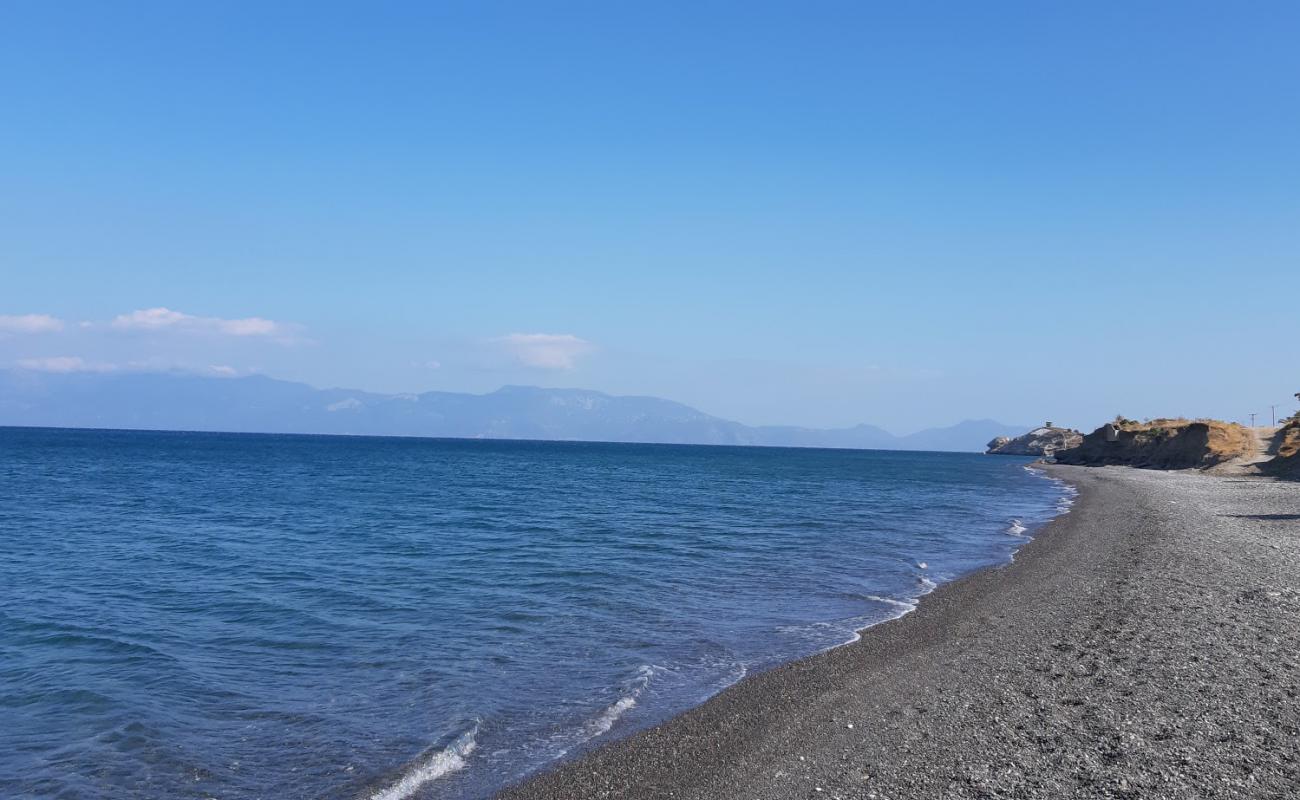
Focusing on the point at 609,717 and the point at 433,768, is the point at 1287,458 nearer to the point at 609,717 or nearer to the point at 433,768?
the point at 609,717

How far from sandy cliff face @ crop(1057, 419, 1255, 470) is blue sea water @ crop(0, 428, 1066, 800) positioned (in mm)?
51728

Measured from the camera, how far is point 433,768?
12516 mm

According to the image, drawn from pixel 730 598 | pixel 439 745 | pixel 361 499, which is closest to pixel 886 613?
pixel 730 598

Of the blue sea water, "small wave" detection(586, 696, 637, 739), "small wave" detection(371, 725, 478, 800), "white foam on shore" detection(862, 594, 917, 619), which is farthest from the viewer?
"white foam on shore" detection(862, 594, 917, 619)

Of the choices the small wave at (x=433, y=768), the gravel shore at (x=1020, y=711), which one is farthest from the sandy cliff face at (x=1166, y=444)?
the small wave at (x=433, y=768)

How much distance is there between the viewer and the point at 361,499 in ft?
201

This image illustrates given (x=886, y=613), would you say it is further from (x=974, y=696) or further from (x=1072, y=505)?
(x=1072, y=505)

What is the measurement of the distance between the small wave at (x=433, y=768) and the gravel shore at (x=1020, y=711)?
4.69ft

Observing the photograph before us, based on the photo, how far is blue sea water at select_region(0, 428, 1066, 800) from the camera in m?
13.1

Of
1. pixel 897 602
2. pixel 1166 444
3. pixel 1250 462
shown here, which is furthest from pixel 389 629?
pixel 1166 444

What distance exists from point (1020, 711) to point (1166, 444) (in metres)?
106

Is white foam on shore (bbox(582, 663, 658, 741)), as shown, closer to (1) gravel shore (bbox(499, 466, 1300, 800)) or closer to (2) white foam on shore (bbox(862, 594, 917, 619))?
(1) gravel shore (bbox(499, 466, 1300, 800))

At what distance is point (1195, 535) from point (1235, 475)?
49.9m

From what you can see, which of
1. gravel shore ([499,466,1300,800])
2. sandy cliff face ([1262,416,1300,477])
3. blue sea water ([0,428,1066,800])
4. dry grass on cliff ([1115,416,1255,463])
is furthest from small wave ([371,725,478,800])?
dry grass on cliff ([1115,416,1255,463])
